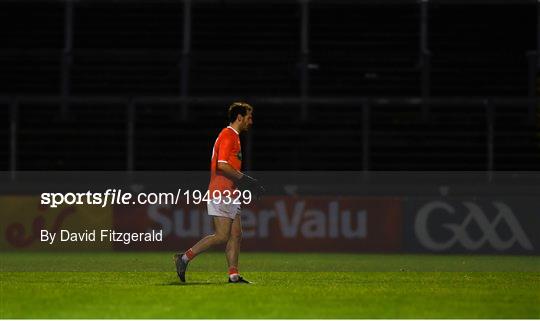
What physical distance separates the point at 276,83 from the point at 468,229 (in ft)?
22.7

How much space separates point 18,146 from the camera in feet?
80.1

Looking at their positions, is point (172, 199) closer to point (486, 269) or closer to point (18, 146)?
point (18, 146)

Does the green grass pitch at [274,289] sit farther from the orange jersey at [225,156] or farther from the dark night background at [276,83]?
the dark night background at [276,83]

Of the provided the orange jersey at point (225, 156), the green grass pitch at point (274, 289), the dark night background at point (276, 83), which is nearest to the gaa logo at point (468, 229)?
the green grass pitch at point (274, 289)

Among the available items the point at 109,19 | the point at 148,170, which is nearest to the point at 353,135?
the point at 148,170

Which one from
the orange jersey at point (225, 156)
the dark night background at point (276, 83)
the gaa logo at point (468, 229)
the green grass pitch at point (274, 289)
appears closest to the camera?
the green grass pitch at point (274, 289)

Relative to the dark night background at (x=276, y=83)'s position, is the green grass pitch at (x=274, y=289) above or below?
below

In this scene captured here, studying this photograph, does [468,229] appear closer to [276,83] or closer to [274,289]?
[276,83]

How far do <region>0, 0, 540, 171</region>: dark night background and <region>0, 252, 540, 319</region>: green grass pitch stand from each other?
6249 mm

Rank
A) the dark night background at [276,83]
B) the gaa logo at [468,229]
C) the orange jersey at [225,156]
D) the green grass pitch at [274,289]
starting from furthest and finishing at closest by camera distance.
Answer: the dark night background at [276,83] → the gaa logo at [468,229] → the orange jersey at [225,156] → the green grass pitch at [274,289]

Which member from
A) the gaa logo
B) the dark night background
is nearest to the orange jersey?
the gaa logo

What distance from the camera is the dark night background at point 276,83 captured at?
24.5 m

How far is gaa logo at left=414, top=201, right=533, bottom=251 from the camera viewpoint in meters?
20.6

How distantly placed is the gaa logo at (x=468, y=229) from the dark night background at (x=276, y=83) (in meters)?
2.33
